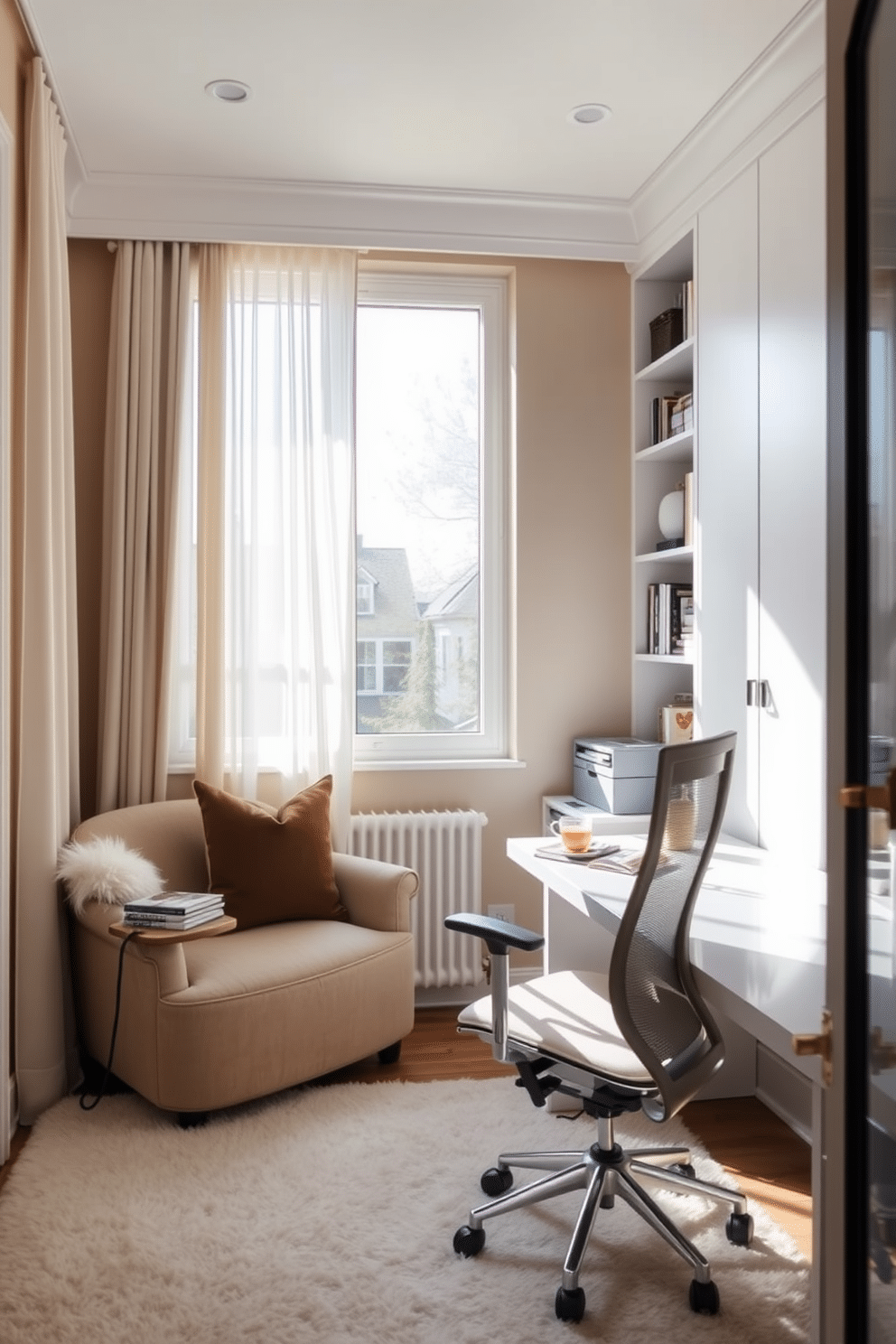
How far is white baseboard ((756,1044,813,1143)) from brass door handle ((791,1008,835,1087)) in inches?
69.1

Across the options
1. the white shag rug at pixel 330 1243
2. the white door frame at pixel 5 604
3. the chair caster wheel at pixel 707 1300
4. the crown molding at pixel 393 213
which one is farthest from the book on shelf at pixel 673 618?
the white door frame at pixel 5 604

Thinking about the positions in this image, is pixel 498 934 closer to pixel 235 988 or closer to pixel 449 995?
pixel 235 988

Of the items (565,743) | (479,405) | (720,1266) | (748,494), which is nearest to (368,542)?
(479,405)

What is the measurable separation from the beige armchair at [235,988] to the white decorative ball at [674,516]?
1502 millimetres

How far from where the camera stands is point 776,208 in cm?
279

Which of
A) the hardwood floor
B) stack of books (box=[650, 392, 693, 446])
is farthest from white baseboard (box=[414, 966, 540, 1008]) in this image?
stack of books (box=[650, 392, 693, 446])

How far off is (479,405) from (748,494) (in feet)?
4.53

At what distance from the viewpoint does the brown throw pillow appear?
130 inches

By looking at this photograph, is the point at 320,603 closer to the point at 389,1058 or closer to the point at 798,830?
the point at 389,1058

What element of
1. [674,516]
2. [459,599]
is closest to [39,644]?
[459,599]

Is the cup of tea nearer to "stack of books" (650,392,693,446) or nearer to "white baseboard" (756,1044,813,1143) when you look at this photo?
"white baseboard" (756,1044,813,1143)

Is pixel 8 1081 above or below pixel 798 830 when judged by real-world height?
below

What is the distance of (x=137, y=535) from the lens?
11.8ft

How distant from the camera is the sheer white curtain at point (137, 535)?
11.8 ft
